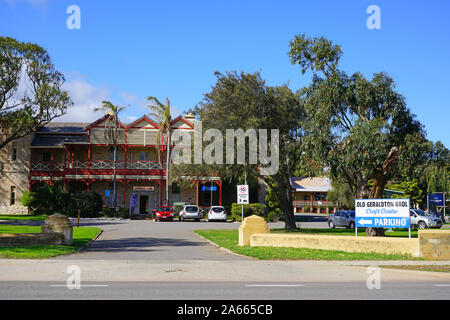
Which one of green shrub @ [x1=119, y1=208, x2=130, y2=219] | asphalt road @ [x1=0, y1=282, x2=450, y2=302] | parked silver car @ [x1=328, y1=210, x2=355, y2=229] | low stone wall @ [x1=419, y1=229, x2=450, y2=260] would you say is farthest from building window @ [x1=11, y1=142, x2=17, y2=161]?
low stone wall @ [x1=419, y1=229, x2=450, y2=260]

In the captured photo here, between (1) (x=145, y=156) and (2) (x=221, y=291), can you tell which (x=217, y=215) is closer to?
(1) (x=145, y=156)

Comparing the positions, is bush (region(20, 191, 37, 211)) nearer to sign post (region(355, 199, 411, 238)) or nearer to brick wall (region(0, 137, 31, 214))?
brick wall (region(0, 137, 31, 214))

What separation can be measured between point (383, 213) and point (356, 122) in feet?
19.6

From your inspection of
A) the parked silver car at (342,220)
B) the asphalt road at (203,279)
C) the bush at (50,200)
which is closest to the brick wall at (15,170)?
the bush at (50,200)

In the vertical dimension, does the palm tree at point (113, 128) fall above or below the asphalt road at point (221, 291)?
above

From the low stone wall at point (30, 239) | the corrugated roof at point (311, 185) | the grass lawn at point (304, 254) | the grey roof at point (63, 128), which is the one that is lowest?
the grass lawn at point (304, 254)

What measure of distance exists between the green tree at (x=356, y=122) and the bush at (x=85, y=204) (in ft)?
82.0

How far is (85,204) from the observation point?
4166 cm

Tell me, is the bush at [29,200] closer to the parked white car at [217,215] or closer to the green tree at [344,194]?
the parked white car at [217,215]

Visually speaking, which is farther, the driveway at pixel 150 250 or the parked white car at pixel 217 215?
the parked white car at pixel 217 215

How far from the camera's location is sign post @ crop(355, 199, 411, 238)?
16.7 m

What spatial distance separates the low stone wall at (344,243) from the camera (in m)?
15.4
